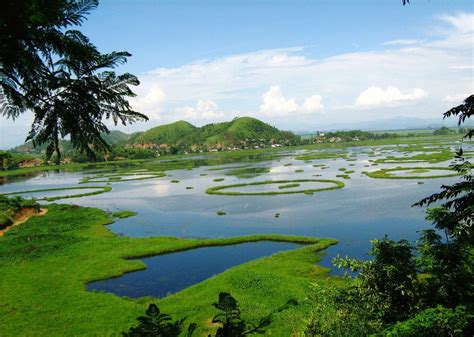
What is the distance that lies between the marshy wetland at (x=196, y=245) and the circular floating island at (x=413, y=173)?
1.06 metres

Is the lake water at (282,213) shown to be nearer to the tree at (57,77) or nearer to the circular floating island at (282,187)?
the circular floating island at (282,187)

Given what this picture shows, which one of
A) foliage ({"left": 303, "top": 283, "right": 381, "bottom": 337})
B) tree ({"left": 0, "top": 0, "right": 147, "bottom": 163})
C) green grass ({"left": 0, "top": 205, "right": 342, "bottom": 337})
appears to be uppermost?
tree ({"left": 0, "top": 0, "right": 147, "bottom": 163})

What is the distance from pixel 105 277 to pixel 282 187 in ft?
157

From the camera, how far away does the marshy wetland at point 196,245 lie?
88.2ft

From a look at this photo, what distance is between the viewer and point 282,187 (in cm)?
7688

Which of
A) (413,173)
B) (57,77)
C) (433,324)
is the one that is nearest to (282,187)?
(413,173)

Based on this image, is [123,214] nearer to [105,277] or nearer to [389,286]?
[105,277]

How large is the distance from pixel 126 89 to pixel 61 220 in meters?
56.4

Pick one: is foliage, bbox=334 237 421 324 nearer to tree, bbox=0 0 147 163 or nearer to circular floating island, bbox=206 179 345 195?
tree, bbox=0 0 147 163

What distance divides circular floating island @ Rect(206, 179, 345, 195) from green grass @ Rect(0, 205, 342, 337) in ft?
94.7

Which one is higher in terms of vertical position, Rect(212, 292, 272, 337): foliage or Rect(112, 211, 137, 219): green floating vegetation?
Rect(212, 292, 272, 337): foliage

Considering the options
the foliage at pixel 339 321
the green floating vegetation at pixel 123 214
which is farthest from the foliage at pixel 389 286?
the green floating vegetation at pixel 123 214

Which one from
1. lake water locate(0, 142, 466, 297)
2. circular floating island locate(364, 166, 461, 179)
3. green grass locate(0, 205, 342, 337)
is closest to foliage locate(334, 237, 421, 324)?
green grass locate(0, 205, 342, 337)

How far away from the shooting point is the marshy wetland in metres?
26.9
